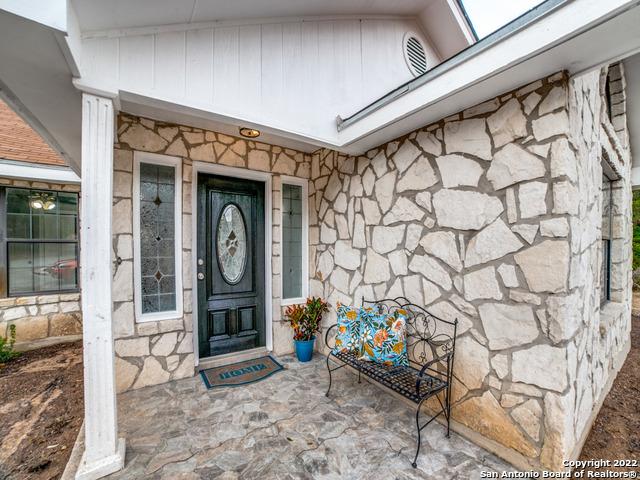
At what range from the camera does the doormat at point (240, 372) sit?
269cm

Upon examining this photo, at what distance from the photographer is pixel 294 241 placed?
3.57 m

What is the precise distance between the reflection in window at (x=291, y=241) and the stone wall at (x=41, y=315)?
302 cm

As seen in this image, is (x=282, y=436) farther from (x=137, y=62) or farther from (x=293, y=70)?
(x=293, y=70)

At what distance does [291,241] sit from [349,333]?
4.80 feet

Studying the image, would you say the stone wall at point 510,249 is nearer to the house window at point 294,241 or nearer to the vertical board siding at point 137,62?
the house window at point 294,241

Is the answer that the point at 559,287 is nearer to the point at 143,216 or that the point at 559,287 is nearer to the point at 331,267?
the point at 331,267

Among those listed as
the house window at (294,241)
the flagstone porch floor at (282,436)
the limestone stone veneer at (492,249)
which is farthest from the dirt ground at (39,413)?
the house window at (294,241)

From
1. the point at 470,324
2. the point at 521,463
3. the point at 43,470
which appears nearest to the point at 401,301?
the point at 470,324

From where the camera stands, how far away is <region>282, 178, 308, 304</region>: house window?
3480 mm

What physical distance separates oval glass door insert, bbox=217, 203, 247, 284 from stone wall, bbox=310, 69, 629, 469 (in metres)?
1.68

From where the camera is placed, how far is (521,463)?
1.70 metres

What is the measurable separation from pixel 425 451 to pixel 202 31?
10.3ft

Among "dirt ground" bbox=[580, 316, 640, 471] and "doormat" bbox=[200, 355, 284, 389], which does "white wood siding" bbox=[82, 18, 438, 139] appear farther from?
"dirt ground" bbox=[580, 316, 640, 471]

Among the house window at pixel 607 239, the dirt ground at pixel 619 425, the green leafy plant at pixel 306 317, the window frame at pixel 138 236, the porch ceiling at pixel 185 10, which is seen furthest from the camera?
the house window at pixel 607 239
